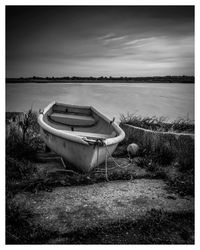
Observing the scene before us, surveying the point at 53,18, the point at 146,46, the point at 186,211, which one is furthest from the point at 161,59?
the point at 186,211

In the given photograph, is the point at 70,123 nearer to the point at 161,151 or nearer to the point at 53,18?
the point at 161,151

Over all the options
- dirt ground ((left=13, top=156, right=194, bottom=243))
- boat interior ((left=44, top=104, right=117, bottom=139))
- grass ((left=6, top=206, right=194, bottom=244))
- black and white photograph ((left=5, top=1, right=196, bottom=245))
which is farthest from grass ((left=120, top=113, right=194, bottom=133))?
grass ((left=6, top=206, right=194, bottom=244))

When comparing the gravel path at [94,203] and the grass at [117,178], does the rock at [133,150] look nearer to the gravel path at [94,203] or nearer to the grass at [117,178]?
the grass at [117,178]

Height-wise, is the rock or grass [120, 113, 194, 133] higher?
grass [120, 113, 194, 133]

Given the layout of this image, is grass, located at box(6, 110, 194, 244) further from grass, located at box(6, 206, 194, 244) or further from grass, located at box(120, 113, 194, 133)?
grass, located at box(120, 113, 194, 133)

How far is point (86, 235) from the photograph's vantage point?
2100mm

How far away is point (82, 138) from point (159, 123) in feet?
11.0

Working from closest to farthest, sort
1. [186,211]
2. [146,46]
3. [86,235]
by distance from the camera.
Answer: [86,235] → [186,211] → [146,46]

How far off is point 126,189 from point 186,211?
32.3 inches

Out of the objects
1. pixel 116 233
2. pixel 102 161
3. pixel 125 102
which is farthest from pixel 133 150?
pixel 125 102

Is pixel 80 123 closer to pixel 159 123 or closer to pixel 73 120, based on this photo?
pixel 73 120

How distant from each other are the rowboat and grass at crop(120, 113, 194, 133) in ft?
3.53

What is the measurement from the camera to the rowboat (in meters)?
3.18

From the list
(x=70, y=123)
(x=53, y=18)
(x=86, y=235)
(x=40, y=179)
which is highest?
(x=53, y=18)
